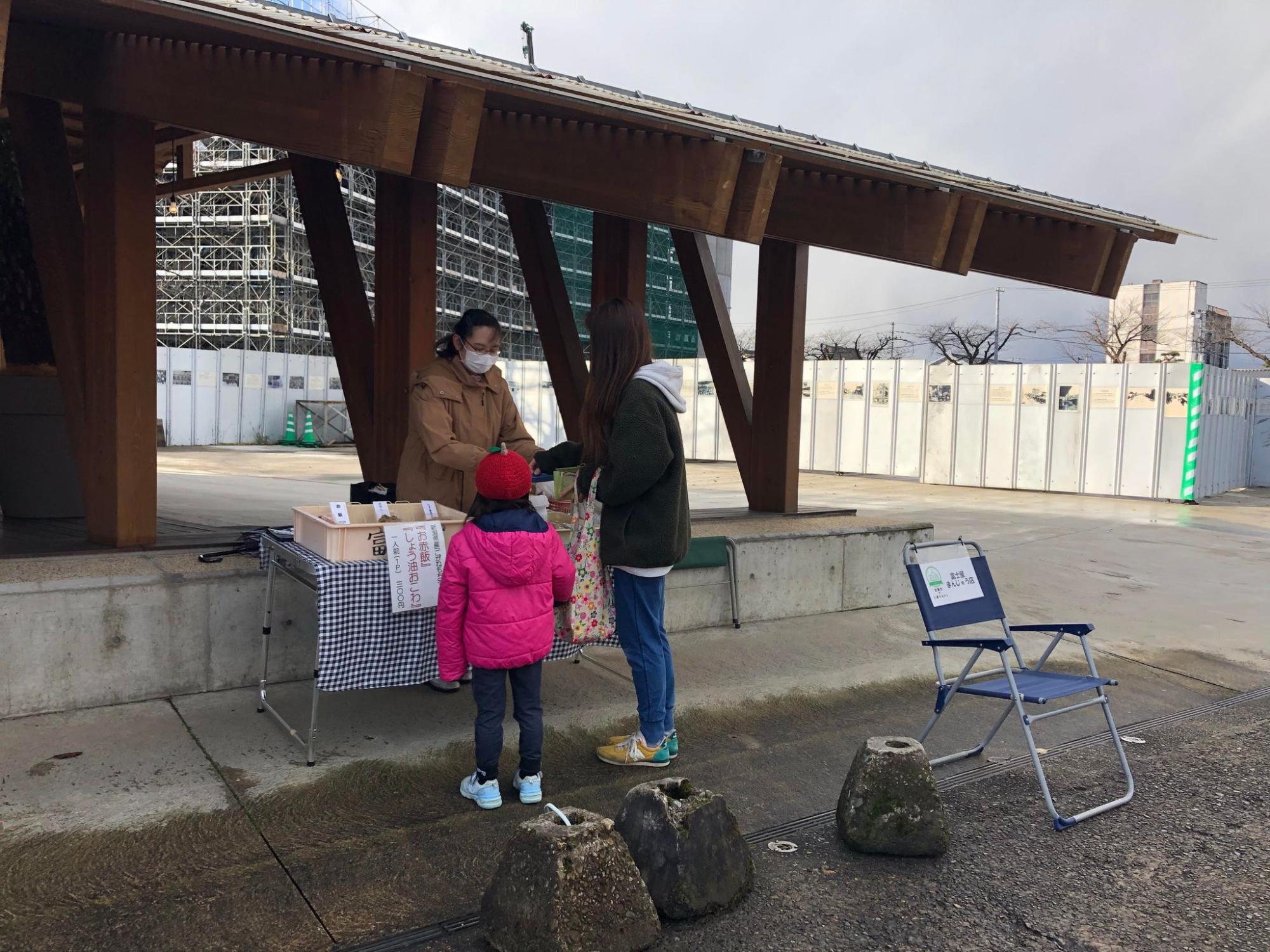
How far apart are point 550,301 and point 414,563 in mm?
4744

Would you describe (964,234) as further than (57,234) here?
Yes

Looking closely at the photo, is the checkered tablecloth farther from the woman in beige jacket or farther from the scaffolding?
the scaffolding

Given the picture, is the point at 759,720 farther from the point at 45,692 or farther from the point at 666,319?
the point at 666,319

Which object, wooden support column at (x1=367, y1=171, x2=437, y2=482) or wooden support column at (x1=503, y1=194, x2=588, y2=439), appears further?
wooden support column at (x1=503, y1=194, x2=588, y2=439)

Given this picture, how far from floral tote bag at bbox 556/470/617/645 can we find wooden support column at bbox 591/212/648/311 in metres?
4.04

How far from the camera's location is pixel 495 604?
12.0ft

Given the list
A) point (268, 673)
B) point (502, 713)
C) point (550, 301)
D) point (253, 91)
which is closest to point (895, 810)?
point (502, 713)

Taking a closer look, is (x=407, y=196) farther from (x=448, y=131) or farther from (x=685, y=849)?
(x=685, y=849)

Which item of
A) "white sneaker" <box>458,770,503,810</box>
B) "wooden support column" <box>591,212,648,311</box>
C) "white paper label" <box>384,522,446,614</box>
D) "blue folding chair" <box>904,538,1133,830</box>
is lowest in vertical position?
"white sneaker" <box>458,770,503,810</box>

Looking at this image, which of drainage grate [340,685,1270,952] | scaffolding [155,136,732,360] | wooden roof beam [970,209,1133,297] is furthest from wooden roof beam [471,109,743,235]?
scaffolding [155,136,732,360]

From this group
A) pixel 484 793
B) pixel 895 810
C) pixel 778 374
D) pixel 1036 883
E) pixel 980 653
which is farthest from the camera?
pixel 778 374

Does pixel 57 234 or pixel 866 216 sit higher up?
pixel 866 216

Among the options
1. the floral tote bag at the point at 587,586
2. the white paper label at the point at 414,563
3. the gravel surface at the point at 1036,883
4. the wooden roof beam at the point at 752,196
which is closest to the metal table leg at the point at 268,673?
the white paper label at the point at 414,563

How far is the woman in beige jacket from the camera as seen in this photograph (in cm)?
480
